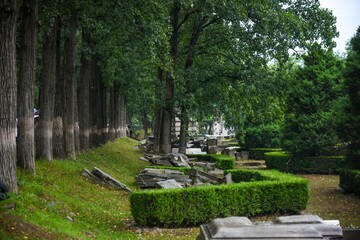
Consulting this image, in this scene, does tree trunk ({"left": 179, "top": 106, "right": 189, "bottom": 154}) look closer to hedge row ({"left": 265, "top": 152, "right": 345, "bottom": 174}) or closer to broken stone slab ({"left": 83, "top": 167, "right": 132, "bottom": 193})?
hedge row ({"left": 265, "top": 152, "right": 345, "bottom": 174})

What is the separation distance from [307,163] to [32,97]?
18.6 metres

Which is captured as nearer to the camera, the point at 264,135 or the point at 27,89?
the point at 27,89

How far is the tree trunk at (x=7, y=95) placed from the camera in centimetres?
1112

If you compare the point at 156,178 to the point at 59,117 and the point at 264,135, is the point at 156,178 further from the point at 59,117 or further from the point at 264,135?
the point at 264,135

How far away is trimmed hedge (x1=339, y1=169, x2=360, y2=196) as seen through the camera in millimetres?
19047

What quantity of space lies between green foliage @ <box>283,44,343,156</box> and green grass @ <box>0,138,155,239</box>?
39.7 ft

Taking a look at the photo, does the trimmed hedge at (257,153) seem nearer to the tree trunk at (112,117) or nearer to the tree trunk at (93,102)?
the tree trunk at (112,117)

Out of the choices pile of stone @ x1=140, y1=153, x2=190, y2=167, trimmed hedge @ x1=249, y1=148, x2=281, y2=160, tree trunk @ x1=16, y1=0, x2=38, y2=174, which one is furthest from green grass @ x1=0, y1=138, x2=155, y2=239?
trimmed hedge @ x1=249, y1=148, x2=281, y2=160

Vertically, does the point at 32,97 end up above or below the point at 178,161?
above

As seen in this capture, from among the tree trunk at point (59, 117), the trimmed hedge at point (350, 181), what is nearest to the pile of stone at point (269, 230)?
the trimmed hedge at point (350, 181)

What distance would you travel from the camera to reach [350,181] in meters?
19.6

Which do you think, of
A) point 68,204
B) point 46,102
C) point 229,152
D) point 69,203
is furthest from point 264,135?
point 68,204

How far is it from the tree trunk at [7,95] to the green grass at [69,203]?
2.25ft

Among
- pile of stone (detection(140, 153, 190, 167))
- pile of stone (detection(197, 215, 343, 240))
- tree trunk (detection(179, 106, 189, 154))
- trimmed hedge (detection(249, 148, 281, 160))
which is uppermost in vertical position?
tree trunk (detection(179, 106, 189, 154))
